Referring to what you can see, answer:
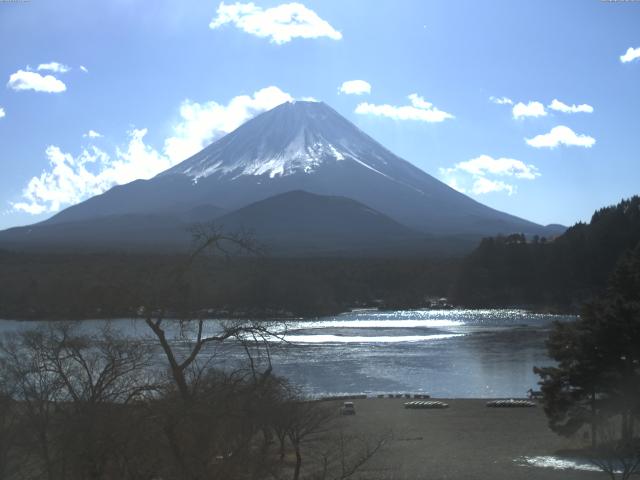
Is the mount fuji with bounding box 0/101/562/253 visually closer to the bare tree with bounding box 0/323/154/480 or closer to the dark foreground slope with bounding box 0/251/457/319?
the dark foreground slope with bounding box 0/251/457/319

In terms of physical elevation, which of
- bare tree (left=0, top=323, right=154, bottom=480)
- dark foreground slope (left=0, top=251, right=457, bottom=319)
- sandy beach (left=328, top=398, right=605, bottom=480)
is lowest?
sandy beach (left=328, top=398, right=605, bottom=480)

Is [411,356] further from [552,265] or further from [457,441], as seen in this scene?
[552,265]

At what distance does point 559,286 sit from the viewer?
55.2 m

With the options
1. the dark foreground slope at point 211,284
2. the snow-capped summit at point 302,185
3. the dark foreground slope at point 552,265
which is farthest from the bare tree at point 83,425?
the snow-capped summit at point 302,185

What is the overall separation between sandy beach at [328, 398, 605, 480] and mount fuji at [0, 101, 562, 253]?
59.0 m

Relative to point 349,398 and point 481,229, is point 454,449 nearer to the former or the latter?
point 349,398

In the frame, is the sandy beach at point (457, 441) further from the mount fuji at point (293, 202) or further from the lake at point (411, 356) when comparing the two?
the mount fuji at point (293, 202)

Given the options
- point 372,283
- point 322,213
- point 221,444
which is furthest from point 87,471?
point 322,213

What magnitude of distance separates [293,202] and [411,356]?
7308 cm

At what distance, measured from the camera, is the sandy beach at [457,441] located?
1206 centimetres

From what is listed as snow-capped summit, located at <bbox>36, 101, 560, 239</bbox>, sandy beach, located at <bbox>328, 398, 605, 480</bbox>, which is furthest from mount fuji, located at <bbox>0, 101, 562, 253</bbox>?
sandy beach, located at <bbox>328, 398, 605, 480</bbox>

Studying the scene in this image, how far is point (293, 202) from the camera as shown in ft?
334

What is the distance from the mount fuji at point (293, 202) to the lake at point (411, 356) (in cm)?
3855

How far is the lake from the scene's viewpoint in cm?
2244
